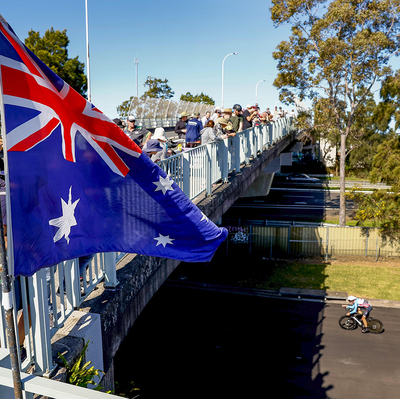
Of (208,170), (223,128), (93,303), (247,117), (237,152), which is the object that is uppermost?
(247,117)

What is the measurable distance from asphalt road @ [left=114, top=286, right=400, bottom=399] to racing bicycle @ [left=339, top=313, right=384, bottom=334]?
0.21m

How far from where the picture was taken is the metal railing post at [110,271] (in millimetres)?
4590

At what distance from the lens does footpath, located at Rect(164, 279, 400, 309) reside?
53.2ft

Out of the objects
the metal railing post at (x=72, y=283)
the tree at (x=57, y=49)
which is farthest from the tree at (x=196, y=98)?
the metal railing post at (x=72, y=283)

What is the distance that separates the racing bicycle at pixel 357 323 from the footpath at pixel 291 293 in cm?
230

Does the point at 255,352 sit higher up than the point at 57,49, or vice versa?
the point at 57,49

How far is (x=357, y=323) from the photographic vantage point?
1378 cm

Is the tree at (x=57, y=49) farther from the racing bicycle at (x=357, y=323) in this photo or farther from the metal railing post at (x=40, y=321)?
the metal railing post at (x=40, y=321)

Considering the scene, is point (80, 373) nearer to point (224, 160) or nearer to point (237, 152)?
point (224, 160)

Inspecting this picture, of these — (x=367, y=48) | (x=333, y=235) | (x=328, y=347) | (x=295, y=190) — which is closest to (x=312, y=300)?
(x=328, y=347)

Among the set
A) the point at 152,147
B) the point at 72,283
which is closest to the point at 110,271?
the point at 72,283

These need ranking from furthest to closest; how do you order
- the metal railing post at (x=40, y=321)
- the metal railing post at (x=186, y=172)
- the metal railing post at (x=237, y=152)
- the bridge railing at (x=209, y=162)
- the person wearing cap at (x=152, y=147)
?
the metal railing post at (x=237, y=152) → the metal railing post at (x=186, y=172) → the bridge railing at (x=209, y=162) → the person wearing cap at (x=152, y=147) → the metal railing post at (x=40, y=321)

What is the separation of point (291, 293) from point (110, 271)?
44.0ft

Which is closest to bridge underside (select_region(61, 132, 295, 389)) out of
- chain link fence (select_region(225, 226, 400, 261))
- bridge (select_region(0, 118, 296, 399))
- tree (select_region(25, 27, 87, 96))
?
bridge (select_region(0, 118, 296, 399))
